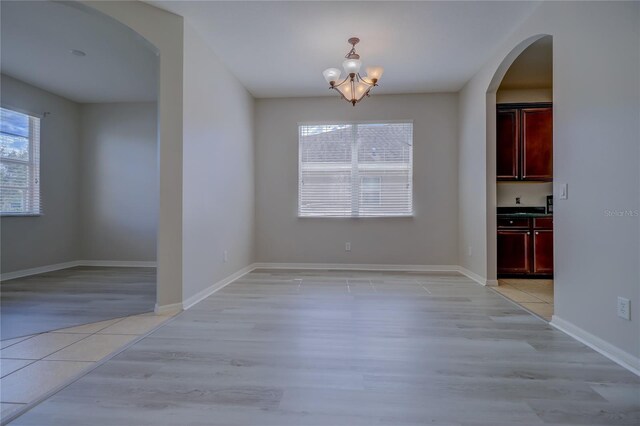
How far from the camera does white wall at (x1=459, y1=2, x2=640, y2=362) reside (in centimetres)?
181

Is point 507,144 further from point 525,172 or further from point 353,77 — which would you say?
point 353,77

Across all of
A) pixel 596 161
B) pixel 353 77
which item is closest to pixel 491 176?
pixel 596 161

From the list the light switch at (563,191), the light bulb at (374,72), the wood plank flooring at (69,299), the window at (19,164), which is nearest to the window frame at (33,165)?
the window at (19,164)

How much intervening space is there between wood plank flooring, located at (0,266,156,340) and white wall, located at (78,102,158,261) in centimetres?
64


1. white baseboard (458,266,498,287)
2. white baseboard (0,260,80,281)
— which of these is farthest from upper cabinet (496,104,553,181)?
white baseboard (0,260,80,281)

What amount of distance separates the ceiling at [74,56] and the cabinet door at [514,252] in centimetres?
491

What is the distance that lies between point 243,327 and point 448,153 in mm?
4051

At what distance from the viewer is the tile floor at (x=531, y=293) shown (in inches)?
115

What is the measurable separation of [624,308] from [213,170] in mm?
3717

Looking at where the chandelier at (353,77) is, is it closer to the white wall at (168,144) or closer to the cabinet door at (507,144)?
Answer: the white wall at (168,144)

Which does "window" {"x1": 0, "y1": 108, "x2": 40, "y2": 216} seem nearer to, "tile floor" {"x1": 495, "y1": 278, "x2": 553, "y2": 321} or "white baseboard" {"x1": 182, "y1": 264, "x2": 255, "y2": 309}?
"white baseboard" {"x1": 182, "y1": 264, "x2": 255, "y2": 309}

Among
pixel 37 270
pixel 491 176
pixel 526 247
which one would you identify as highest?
pixel 491 176

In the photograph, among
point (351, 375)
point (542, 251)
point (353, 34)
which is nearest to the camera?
point (351, 375)

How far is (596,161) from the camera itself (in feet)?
6.77
